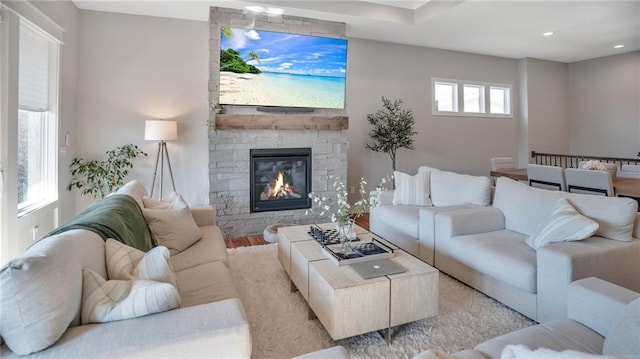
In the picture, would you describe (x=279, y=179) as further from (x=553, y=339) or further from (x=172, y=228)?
(x=553, y=339)

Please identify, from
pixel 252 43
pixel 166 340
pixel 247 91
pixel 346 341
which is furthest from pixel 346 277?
pixel 252 43

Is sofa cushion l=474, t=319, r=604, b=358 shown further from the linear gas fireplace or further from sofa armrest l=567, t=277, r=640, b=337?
the linear gas fireplace

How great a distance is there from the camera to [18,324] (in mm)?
1096

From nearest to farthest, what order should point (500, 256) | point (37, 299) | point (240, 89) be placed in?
point (37, 299), point (500, 256), point (240, 89)

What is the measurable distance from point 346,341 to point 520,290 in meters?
1.24

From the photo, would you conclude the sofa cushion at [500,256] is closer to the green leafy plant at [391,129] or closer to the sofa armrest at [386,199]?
the sofa armrest at [386,199]

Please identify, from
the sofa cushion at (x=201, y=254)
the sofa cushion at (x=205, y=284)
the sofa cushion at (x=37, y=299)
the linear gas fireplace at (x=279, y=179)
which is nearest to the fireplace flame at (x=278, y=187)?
the linear gas fireplace at (x=279, y=179)

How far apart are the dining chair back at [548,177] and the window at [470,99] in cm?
211

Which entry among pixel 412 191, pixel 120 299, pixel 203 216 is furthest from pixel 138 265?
pixel 412 191

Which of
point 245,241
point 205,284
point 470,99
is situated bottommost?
point 245,241

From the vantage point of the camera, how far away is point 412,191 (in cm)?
404

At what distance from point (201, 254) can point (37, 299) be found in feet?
4.68

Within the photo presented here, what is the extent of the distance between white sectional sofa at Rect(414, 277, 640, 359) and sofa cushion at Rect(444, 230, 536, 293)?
26.3 inches

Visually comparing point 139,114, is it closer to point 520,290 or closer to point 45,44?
point 45,44
